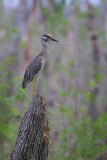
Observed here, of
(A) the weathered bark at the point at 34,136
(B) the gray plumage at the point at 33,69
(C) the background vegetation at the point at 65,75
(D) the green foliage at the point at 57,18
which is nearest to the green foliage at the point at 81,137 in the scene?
(C) the background vegetation at the point at 65,75

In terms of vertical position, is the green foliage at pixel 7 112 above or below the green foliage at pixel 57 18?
below

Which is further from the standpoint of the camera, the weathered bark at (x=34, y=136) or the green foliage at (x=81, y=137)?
the green foliage at (x=81, y=137)

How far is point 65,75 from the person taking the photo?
57.1 feet

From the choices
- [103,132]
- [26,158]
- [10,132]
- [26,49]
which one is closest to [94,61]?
[26,49]

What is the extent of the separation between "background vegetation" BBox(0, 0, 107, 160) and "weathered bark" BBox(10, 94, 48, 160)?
9.26 feet

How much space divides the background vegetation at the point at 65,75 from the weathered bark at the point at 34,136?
2823 mm

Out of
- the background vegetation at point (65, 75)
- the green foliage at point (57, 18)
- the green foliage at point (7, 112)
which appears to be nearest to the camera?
the green foliage at point (7, 112)

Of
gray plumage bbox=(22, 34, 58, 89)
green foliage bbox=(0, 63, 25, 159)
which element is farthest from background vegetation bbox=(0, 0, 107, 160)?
gray plumage bbox=(22, 34, 58, 89)

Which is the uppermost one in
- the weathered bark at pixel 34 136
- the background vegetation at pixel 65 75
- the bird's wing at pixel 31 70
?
the background vegetation at pixel 65 75

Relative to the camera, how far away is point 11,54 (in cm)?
1759

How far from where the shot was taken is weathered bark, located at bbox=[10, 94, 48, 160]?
5.91 m

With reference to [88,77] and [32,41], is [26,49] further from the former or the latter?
[88,77]

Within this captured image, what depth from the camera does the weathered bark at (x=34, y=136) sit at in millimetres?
5913

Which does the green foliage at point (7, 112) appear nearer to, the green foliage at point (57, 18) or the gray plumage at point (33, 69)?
the gray plumage at point (33, 69)
